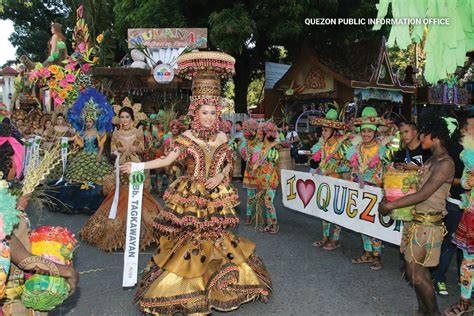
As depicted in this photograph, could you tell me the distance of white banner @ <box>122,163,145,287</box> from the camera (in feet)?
12.2

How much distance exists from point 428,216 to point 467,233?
564 mm

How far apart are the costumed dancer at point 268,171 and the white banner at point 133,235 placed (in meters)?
3.85

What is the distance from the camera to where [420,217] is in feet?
12.2

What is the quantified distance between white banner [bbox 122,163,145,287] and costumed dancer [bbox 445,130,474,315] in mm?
3097

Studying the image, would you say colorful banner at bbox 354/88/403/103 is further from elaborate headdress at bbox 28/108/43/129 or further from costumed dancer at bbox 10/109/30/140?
costumed dancer at bbox 10/109/30/140

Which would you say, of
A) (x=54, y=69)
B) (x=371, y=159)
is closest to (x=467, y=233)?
(x=371, y=159)

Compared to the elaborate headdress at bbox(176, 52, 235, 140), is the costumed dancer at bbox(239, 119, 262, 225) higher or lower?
lower

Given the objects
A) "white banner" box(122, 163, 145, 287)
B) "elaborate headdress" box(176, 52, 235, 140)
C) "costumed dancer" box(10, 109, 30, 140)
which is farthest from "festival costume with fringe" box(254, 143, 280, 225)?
"costumed dancer" box(10, 109, 30, 140)

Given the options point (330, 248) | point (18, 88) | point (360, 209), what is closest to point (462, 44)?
point (360, 209)

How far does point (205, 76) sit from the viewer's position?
4.19 metres

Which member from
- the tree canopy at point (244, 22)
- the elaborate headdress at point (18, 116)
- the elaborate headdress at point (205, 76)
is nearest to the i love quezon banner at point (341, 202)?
the elaborate headdress at point (205, 76)

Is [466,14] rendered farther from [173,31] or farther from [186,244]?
[173,31]

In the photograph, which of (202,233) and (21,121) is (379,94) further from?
(202,233)

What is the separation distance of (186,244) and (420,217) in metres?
2.21
